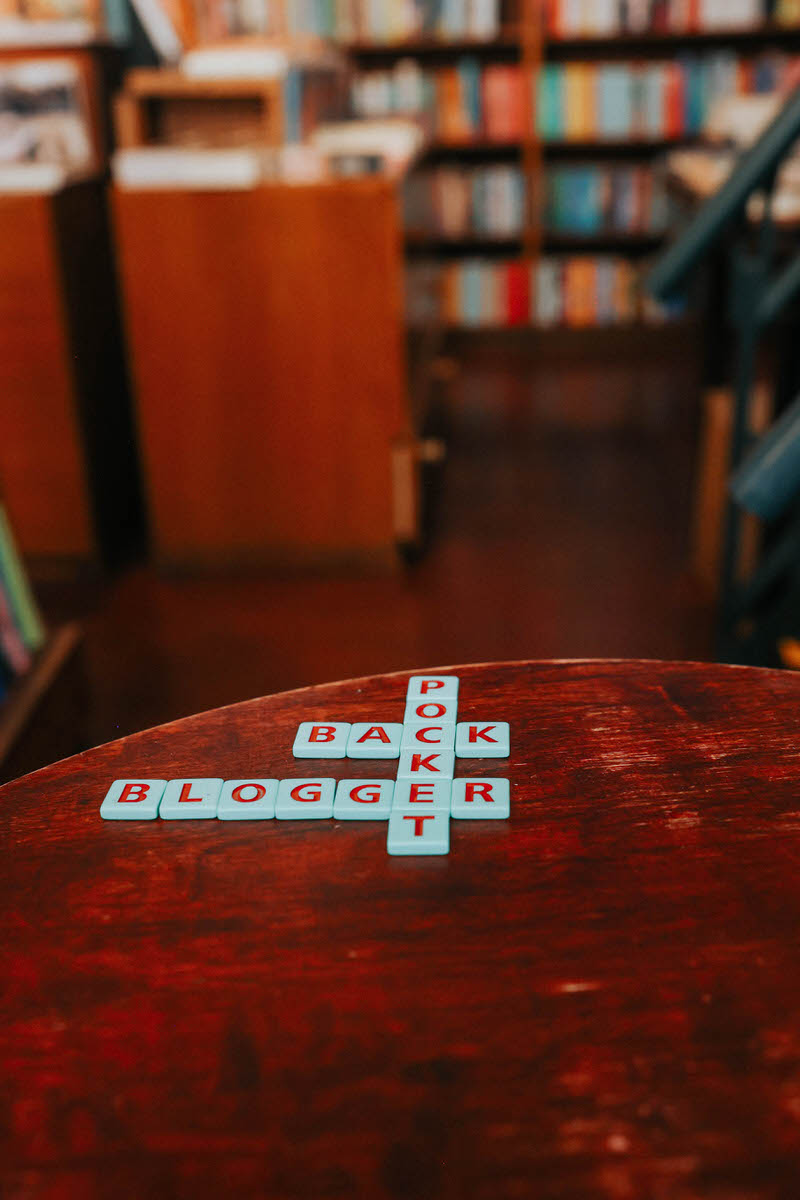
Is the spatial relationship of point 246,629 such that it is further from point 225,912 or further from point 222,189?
point 225,912

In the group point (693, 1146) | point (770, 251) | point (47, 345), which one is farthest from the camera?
point (47, 345)

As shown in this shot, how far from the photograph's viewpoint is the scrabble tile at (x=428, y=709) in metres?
0.77

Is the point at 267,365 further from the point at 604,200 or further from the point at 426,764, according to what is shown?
the point at 604,200

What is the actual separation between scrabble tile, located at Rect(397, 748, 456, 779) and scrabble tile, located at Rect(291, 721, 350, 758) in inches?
1.5

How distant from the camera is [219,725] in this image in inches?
30.9

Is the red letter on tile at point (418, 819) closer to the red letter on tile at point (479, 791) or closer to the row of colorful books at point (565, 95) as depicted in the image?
the red letter on tile at point (479, 791)

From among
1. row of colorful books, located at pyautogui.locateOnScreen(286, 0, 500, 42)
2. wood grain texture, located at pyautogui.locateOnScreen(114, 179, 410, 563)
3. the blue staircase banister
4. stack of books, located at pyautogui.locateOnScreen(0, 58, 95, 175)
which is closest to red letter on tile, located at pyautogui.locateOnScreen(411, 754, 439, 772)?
the blue staircase banister

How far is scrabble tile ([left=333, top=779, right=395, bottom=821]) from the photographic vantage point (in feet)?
2.24

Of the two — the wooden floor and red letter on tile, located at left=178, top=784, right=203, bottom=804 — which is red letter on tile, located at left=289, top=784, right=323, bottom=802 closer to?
red letter on tile, located at left=178, top=784, right=203, bottom=804

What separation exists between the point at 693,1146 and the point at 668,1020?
65 millimetres

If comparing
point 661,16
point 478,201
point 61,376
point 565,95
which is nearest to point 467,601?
point 61,376

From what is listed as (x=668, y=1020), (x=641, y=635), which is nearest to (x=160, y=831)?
(x=668, y=1020)

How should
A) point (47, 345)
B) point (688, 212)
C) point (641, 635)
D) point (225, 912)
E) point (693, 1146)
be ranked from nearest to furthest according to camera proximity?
point (693, 1146) → point (225, 912) → point (641, 635) → point (47, 345) → point (688, 212)

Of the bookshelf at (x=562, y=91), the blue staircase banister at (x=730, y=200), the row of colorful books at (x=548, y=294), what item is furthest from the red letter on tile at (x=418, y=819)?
the row of colorful books at (x=548, y=294)
